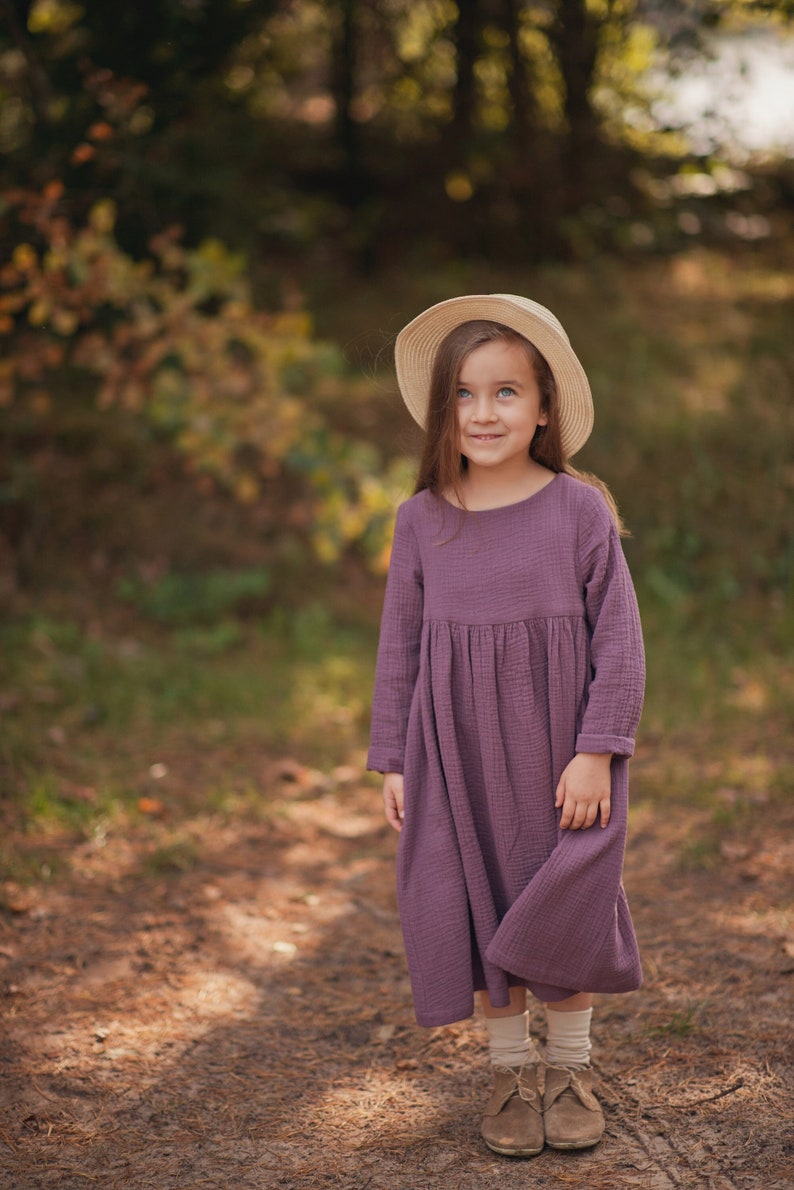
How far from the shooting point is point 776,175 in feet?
28.9

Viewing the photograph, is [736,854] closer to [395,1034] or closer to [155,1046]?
[395,1034]

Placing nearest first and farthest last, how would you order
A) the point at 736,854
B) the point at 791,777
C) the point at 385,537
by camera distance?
1. the point at 736,854
2. the point at 791,777
3. the point at 385,537

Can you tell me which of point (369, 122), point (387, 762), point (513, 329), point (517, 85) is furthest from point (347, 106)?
point (387, 762)

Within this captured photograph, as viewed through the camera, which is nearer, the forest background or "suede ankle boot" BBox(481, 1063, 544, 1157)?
"suede ankle boot" BBox(481, 1063, 544, 1157)

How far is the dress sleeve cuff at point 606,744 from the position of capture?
7.15 feet

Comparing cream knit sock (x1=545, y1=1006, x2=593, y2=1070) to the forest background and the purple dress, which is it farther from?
the forest background

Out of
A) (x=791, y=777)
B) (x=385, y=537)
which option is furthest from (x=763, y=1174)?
(x=385, y=537)

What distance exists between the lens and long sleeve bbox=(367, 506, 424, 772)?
7.92ft

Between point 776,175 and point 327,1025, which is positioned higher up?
point 776,175

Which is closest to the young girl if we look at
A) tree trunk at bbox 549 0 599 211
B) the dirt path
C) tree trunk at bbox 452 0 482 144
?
the dirt path

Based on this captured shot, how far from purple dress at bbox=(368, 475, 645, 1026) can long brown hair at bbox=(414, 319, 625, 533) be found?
81 mm

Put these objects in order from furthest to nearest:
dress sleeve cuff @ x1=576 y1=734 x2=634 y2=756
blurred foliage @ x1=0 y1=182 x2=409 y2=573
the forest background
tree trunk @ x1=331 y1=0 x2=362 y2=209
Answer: tree trunk @ x1=331 y1=0 x2=362 y2=209 < blurred foliage @ x1=0 y1=182 x2=409 y2=573 < the forest background < dress sleeve cuff @ x1=576 y1=734 x2=634 y2=756

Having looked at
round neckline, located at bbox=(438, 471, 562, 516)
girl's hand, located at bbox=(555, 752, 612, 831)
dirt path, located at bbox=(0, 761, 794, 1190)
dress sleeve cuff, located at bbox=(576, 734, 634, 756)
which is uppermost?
round neckline, located at bbox=(438, 471, 562, 516)

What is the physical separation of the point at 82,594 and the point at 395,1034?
3659 mm
